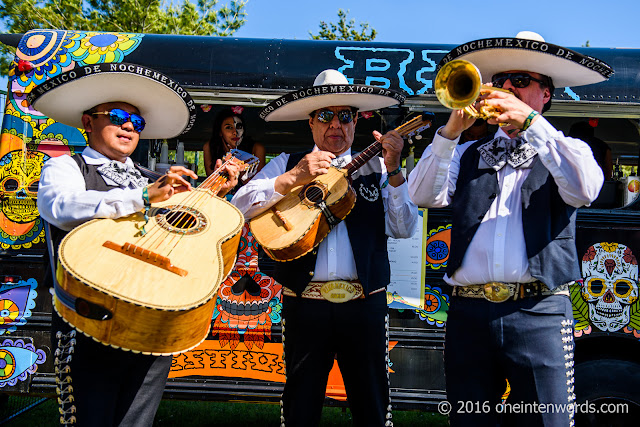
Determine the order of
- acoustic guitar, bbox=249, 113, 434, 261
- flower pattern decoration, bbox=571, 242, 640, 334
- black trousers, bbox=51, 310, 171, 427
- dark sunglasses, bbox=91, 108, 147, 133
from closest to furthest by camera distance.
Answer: black trousers, bbox=51, 310, 171, 427, dark sunglasses, bbox=91, 108, 147, 133, acoustic guitar, bbox=249, 113, 434, 261, flower pattern decoration, bbox=571, 242, 640, 334

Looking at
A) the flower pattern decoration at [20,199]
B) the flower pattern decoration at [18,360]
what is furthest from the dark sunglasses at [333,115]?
the flower pattern decoration at [18,360]

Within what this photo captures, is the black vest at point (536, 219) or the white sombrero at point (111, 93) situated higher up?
the white sombrero at point (111, 93)

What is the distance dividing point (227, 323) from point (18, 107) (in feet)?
7.22

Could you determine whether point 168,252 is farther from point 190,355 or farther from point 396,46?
point 396,46

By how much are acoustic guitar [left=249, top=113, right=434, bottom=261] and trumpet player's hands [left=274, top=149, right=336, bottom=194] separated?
3.9 inches

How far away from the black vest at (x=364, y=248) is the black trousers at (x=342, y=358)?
124 mm

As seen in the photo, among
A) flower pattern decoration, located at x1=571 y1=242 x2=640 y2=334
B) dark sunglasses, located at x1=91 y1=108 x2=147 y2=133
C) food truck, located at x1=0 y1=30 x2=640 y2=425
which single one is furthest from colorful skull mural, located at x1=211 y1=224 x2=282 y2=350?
flower pattern decoration, located at x1=571 y1=242 x2=640 y2=334

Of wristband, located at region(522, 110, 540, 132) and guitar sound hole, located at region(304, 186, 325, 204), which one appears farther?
guitar sound hole, located at region(304, 186, 325, 204)

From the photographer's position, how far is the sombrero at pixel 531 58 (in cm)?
279

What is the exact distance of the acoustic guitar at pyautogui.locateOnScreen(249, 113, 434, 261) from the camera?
3.30 meters

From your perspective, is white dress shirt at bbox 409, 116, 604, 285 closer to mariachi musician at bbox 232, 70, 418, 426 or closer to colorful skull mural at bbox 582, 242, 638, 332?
mariachi musician at bbox 232, 70, 418, 426

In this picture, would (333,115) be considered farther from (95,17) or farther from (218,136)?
(95,17)

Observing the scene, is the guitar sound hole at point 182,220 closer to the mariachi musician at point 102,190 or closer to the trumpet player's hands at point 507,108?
the mariachi musician at point 102,190

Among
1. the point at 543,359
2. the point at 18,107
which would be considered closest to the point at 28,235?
the point at 18,107
